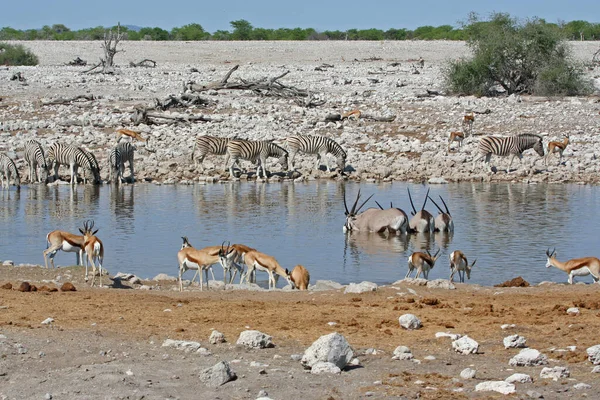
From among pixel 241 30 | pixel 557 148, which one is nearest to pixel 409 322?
pixel 557 148

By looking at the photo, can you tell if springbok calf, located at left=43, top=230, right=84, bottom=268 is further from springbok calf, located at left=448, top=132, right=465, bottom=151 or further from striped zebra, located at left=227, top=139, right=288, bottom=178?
springbok calf, located at left=448, top=132, right=465, bottom=151

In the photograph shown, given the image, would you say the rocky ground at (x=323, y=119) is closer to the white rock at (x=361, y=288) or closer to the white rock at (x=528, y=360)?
the white rock at (x=361, y=288)

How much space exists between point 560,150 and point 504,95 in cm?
1000

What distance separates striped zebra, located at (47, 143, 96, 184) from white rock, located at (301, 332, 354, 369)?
15.7m

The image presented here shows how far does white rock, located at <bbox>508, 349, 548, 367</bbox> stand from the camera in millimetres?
6512

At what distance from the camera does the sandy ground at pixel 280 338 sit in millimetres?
6012

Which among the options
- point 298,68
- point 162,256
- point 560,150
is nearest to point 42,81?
point 298,68

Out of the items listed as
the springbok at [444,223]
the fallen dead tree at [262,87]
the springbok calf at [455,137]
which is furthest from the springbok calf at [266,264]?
the fallen dead tree at [262,87]

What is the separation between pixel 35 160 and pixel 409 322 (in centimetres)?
1528

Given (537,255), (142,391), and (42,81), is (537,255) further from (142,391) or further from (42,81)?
(42,81)

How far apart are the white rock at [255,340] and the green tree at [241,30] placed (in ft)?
211

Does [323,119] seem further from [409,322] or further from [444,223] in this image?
[409,322]

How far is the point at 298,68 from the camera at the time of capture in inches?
1604

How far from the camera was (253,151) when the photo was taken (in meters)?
22.6
